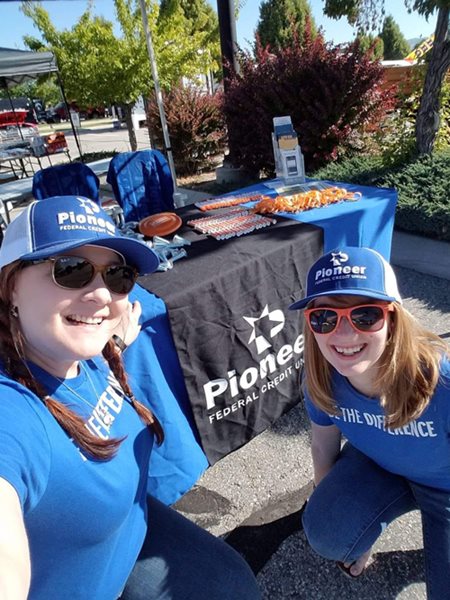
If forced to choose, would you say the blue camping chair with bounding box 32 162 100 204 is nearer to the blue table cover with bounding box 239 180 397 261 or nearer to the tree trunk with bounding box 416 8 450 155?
the blue table cover with bounding box 239 180 397 261

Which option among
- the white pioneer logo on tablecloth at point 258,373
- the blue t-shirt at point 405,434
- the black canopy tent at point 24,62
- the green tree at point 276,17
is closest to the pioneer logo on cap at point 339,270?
the blue t-shirt at point 405,434

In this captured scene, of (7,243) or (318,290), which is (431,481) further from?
(7,243)

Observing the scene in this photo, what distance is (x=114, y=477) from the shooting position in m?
1.14

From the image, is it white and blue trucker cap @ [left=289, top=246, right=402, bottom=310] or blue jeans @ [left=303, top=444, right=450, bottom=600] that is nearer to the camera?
white and blue trucker cap @ [left=289, top=246, right=402, bottom=310]

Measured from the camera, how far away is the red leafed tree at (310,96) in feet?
19.8

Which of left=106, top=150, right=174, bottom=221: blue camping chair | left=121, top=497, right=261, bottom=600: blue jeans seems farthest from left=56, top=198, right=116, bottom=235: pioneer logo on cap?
left=106, top=150, right=174, bottom=221: blue camping chair

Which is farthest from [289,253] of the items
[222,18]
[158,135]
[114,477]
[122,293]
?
[158,135]

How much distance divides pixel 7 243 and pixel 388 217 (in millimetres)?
2911

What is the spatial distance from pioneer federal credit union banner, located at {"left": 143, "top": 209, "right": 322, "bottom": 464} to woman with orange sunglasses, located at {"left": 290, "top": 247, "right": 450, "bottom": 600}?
0.62 meters

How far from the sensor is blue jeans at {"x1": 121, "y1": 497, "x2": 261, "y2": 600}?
4.54 feet

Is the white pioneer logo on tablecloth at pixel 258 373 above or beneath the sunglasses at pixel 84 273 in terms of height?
beneath

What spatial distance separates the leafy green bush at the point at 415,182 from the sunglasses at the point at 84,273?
400cm

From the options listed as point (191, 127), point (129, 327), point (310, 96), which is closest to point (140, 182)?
point (129, 327)

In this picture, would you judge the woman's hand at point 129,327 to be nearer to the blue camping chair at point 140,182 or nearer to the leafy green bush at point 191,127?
the blue camping chair at point 140,182
